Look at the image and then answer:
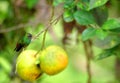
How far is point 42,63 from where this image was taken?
117cm

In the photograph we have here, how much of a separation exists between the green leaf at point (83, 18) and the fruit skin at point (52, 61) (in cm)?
11

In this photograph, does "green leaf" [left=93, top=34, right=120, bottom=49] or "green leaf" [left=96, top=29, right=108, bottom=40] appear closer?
"green leaf" [left=96, top=29, right=108, bottom=40]

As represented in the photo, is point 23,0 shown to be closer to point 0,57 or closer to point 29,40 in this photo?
point 0,57

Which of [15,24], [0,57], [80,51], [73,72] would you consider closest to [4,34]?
[15,24]

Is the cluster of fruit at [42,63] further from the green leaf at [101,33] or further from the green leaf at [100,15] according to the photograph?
the green leaf at [100,15]

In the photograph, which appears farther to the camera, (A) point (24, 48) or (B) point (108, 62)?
(B) point (108, 62)

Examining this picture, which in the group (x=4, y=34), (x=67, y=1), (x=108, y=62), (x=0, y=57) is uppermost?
(x=67, y=1)

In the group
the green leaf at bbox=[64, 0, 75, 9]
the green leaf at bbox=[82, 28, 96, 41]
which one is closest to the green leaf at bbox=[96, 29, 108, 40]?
the green leaf at bbox=[82, 28, 96, 41]

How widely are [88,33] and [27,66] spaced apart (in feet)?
0.66

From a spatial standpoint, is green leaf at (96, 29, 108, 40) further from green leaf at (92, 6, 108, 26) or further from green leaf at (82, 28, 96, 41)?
green leaf at (92, 6, 108, 26)

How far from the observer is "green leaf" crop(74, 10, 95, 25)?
119 centimetres

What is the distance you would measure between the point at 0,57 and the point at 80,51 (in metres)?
0.65

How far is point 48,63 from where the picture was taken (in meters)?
1.16

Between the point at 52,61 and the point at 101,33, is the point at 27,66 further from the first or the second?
the point at 101,33
